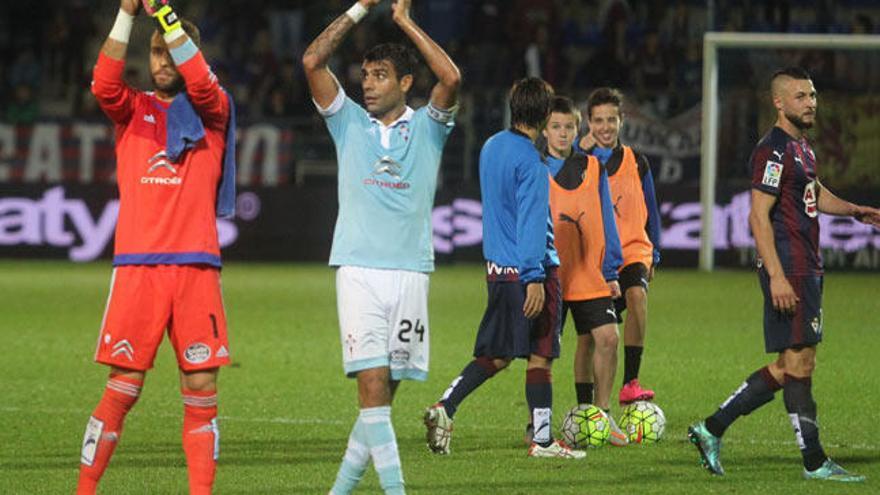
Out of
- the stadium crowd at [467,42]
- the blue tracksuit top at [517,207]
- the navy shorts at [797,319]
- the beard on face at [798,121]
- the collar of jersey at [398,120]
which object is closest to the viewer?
the collar of jersey at [398,120]

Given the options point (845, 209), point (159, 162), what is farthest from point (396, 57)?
point (845, 209)

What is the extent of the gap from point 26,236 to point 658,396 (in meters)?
14.8

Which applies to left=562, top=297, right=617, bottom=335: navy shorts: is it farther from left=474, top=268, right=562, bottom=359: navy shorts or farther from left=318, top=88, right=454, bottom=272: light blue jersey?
left=318, top=88, right=454, bottom=272: light blue jersey

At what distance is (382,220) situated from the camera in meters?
7.11

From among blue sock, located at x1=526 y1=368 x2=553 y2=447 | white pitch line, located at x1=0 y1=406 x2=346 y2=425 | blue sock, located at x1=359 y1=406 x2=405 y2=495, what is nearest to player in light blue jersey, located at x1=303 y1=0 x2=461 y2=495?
blue sock, located at x1=359 y1=406 x2=405 y2=495

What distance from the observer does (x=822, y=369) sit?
42.7ft

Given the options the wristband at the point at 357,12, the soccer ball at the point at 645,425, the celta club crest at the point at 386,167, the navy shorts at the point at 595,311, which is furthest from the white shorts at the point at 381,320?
the soccer ball at the point at 645,425

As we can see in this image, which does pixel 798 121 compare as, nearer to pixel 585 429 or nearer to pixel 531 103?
pixel 531 103

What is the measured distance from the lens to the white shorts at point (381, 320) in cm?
702

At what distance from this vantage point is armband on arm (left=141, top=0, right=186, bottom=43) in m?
6.92

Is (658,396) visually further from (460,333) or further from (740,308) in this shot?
(740,308)

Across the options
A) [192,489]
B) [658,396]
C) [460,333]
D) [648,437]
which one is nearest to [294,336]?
[460,333]

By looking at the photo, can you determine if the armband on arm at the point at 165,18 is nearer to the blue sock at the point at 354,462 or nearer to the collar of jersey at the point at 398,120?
the collar of jersey at the point at 398,120

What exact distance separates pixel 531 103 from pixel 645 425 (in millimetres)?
1995
